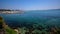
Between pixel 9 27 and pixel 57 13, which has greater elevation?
pixel 57 13

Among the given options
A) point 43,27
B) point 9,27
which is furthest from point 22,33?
point 43,27

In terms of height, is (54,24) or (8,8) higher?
(8,8)

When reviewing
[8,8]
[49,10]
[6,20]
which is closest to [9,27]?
[6,20]

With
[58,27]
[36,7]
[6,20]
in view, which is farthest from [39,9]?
[6,20]

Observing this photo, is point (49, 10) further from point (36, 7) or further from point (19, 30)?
point (19, 30)

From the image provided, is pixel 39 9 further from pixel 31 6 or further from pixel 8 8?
Result: pixel 8 8

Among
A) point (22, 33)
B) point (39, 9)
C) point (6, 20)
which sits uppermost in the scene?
point (39, 9)
